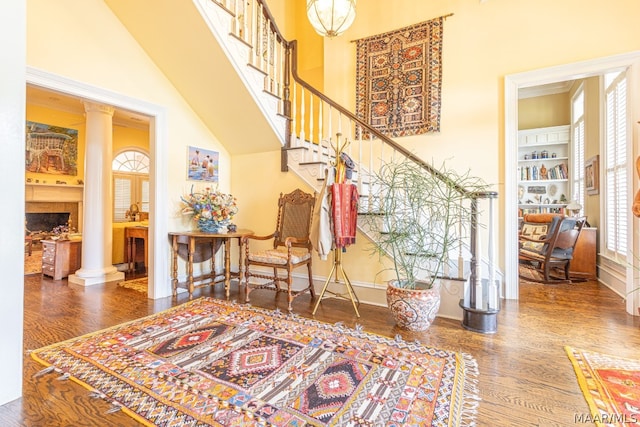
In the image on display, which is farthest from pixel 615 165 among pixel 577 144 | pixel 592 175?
pixel 577 144

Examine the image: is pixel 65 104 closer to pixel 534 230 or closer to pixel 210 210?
pixel 210 210

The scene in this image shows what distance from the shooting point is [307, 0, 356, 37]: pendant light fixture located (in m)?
2.85

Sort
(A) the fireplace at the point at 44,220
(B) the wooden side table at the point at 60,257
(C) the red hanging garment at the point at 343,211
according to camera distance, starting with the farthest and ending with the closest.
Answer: (A) the fireplace at the point at 44,220 < (B) the wooden side table at the point at 60,257 < (C) the red hanging garment at the point at 343,211

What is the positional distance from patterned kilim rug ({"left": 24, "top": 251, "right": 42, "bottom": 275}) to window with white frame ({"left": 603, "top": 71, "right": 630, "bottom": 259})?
322 inches

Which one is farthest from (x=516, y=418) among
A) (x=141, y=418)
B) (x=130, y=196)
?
(x=130, y=196)

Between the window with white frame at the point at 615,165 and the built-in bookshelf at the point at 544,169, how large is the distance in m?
1.85

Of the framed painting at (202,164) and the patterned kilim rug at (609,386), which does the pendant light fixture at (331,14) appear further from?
the patterned kilim rug at (609,386)

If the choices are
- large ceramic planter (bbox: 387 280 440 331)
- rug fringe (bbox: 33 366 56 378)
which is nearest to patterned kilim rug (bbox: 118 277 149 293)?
rug fringe (bbox: 33 366 56 378)

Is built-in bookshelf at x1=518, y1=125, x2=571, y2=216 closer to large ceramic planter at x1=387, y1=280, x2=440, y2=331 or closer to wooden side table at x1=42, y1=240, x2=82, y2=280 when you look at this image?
large ceramic planter at x1=387, y1=280, x2=440, y2=331

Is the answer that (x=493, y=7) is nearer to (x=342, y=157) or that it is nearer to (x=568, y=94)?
(x=342, y=157)

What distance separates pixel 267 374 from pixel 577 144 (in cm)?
665

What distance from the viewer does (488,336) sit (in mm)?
2480

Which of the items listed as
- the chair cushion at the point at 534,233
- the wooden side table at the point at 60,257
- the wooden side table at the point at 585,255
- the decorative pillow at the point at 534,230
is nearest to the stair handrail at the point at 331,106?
the chair cushion at the point at 534,233

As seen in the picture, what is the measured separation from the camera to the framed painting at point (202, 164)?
3859 millimetres
